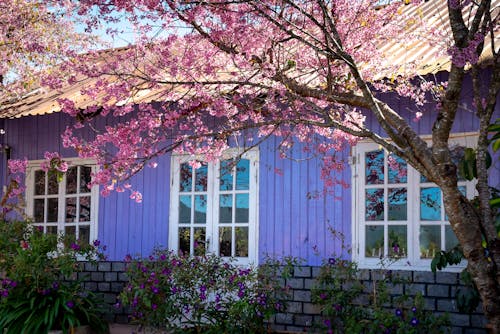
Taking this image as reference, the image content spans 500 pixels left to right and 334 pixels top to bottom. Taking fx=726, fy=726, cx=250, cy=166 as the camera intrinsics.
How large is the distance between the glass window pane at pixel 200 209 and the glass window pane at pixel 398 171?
96.5 inches

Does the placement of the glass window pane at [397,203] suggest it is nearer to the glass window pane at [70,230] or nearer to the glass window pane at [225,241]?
the glass window pane at [225,241]

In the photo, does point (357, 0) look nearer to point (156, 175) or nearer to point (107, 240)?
point (156, 175)

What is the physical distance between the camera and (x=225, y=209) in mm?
8930

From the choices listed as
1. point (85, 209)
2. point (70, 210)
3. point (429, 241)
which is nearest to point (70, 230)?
point (70, 210)

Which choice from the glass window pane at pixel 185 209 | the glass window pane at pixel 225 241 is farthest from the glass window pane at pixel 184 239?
the glass window pane at pixel 225 241

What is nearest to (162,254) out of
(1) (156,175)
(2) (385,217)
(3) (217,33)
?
(1) (156,175)

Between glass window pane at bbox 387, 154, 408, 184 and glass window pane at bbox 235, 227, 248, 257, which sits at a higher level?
glass window pane at bbox 387, 154, 408, 184

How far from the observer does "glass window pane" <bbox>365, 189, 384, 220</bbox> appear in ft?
25.8

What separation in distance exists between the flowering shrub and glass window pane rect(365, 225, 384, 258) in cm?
101

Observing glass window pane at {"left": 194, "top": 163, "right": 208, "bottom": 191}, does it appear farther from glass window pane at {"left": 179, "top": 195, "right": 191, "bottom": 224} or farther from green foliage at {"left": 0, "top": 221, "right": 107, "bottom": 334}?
green foliage at {"left": 0, "top": 221, "right": 107, "bottom": 334}

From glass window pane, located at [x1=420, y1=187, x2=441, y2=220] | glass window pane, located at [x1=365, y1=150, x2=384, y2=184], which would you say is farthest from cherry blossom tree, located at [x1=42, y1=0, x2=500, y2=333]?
glass window pane, located at [x1=420, y1=187, x2=441, y2=220]

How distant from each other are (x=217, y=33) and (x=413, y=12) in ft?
13.1

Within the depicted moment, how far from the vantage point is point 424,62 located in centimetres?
717

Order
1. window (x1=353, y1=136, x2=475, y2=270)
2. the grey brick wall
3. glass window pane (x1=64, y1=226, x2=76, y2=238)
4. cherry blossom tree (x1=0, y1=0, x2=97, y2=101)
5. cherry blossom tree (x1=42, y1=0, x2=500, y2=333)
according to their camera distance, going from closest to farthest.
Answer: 1. cherry blossom tree (x1=42, y1=0, x2=500, y2=333)
2. the grey brick wall
3. window (x1=353, y1=136, x2=475, y2=270)
4. cherry blossom tree (x1=0, y1=0, x2=97, y2=101)
5. glass window pane (x1=64, y1=226, x2=76, y2=238)
